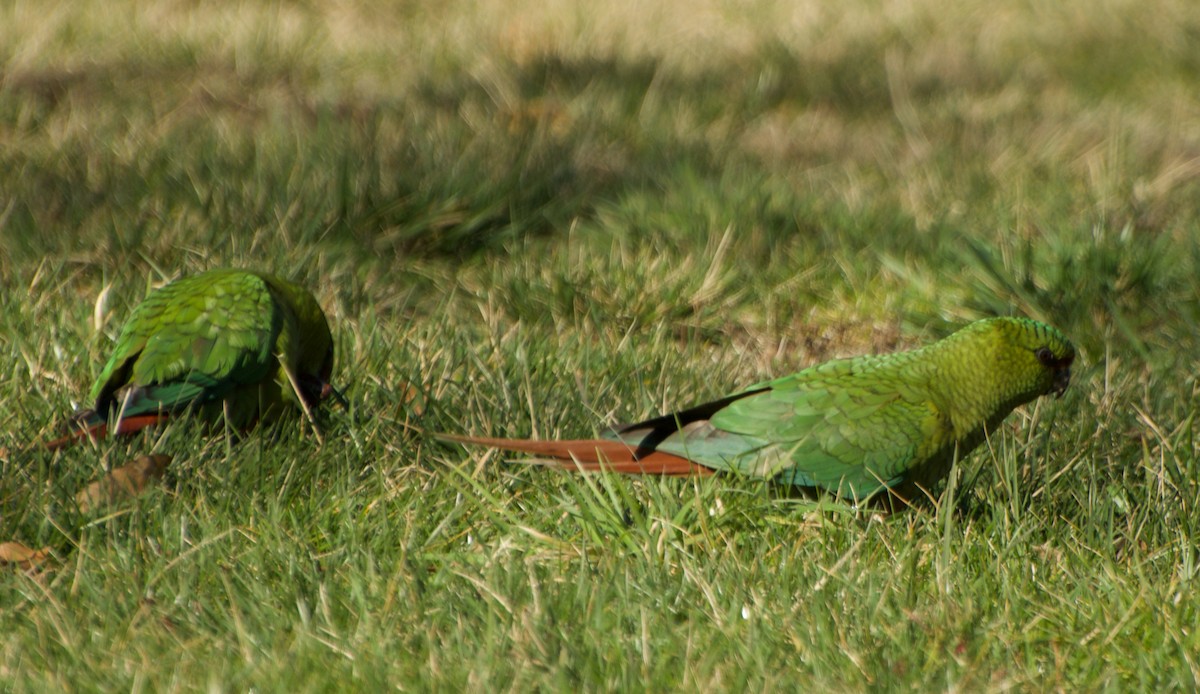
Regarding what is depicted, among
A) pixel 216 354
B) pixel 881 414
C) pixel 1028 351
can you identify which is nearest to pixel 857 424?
pixel 881 414

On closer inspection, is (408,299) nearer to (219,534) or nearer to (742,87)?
(219,534)

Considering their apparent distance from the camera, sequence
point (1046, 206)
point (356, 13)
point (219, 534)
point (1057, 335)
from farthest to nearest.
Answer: point (356, 13) < point (1046, 206) < point (1057, 335) < point (219, 534)

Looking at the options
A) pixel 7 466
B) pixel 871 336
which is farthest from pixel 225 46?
pixel 7 466

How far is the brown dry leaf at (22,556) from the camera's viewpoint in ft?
7.73

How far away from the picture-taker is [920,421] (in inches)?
105

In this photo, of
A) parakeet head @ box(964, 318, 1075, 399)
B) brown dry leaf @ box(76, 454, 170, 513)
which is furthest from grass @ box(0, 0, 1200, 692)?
parakeet head @ box(964, 318, 1075, 399)

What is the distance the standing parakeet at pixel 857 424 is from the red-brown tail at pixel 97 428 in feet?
2.41

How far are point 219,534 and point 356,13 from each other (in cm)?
531

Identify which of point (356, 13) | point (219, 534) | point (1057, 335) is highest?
point (1057, 335)

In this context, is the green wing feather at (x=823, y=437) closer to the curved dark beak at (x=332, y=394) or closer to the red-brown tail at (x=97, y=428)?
the curved dark beak at (x=332, y=394)

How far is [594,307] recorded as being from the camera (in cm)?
401

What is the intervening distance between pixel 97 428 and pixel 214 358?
0.30 m

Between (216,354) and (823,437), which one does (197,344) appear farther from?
(823,437)

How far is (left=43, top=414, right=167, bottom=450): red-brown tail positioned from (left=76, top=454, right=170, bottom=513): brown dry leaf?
0.14 m
